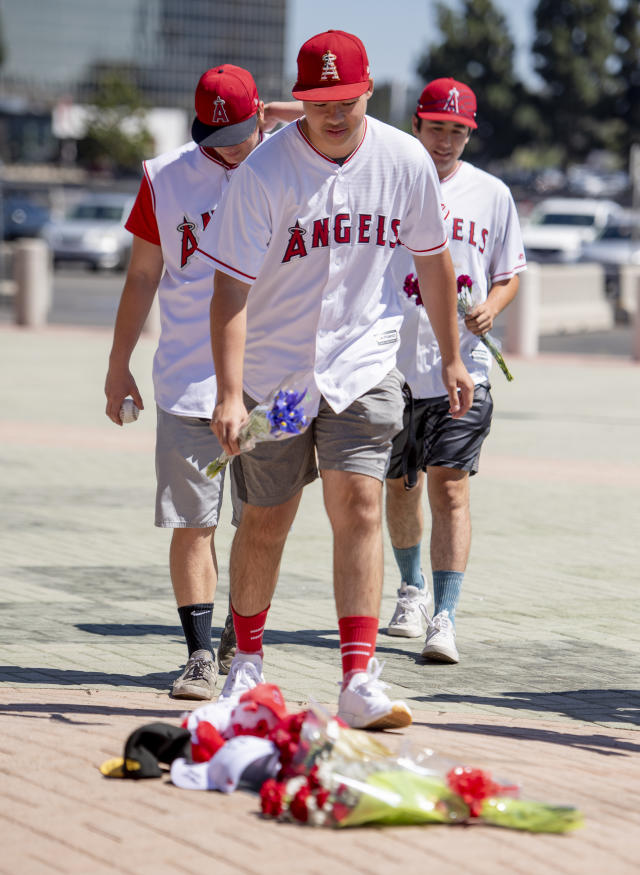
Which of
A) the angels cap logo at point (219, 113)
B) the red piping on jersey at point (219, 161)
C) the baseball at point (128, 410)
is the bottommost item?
the baseball at point (128, 410)

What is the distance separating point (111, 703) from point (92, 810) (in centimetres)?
121

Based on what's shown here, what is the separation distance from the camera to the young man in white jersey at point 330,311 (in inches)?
171

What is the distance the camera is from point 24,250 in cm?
2270

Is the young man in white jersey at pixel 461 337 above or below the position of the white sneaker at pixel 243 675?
above

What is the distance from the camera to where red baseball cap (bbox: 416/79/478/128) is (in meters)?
5.97

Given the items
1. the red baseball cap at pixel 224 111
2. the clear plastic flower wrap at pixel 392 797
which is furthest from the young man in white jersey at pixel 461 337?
the clear plastic flower wrap at pixel 392 797

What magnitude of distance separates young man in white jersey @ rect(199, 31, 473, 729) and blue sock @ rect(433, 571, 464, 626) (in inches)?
52.3

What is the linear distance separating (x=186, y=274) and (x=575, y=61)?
264ft

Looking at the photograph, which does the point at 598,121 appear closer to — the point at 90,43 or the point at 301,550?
the point at 301,550

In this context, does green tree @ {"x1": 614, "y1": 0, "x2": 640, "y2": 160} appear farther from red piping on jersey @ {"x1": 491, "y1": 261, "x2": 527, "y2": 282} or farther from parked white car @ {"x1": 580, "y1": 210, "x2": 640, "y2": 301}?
red piping on jersey @ {"x1": 491, "y1": 261, "x2": 527, "y2": 282}

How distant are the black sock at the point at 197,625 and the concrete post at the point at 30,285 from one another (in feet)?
57.1

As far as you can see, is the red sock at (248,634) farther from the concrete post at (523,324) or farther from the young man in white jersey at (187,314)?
the concrete post at (523,324)

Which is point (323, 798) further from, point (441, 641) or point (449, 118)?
point (449, 118)

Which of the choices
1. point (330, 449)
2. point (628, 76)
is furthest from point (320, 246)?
point (628, 76)
